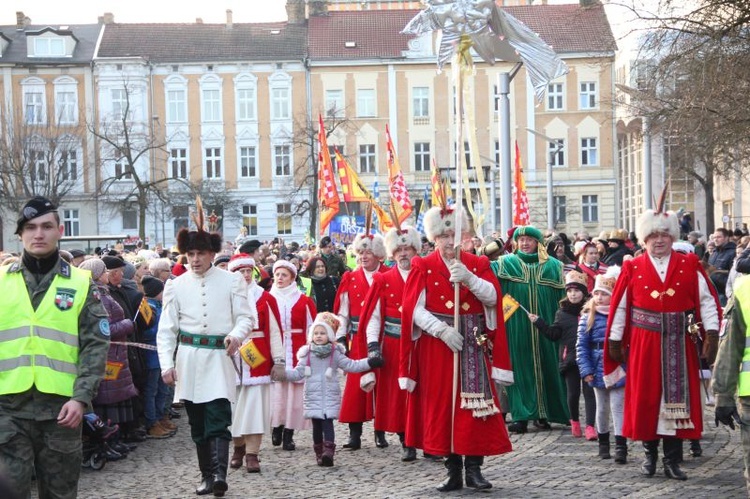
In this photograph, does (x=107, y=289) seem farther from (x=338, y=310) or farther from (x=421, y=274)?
(x=421, y=274)

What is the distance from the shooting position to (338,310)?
39.2 feet

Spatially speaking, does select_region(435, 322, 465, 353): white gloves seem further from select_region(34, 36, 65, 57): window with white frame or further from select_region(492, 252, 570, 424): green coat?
select_region(34, 36, 65, 57): window with white frame

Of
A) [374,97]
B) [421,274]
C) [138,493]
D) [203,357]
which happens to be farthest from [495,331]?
[374,97]

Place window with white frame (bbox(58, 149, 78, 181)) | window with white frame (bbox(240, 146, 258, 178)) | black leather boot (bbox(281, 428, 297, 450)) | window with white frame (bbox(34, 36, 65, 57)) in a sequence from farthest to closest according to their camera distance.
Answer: window with white frame (bbox(240, 146, 258, 178))
window with white frame (bbox(34, 36, 65, 57))
window with white frame (bbox(58, 149, 78, 181))
black leather boot (bbox(281, 428, 297, 450))

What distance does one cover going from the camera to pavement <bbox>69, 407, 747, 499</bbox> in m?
8.73

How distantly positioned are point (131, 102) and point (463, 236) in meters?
54.0

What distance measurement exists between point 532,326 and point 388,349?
6.18ft

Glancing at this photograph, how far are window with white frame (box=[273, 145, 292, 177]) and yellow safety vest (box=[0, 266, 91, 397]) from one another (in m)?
56.4

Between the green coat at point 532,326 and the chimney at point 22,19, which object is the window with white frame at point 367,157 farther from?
the green coat at point 532,326

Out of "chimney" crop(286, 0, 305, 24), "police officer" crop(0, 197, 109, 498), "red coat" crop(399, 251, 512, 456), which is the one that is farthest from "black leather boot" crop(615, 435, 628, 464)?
"chimney" crop(286, 0, 305, 24)

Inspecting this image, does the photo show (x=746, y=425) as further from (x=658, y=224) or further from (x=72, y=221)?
(x=72, y=221)

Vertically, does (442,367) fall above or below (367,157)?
below

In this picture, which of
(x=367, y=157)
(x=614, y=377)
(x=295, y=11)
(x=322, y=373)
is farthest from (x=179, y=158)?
(x=614, y=377)

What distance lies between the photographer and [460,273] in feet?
27.9
